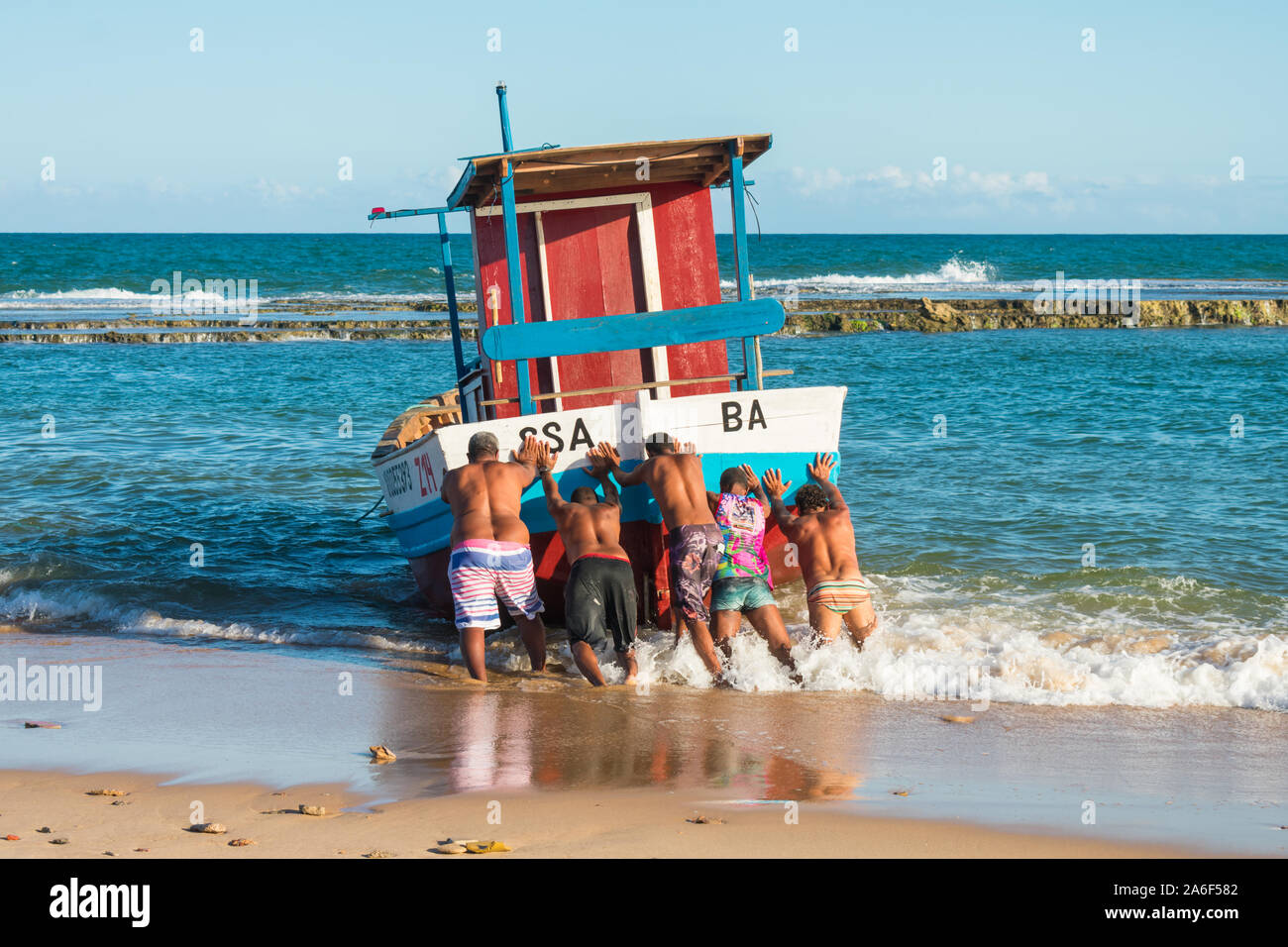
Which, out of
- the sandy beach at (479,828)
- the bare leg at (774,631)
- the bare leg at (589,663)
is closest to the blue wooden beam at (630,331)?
the bare leg at (774,631)

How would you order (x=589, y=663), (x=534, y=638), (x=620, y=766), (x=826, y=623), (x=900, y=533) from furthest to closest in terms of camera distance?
1. (x=900, y=533)
2. (x=534, y=638)
3. (x=826, y=623)
4. (x=589, y=663)
5. (x=620, y=766)

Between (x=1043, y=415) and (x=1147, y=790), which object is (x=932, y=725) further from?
(x=1043, y=415)

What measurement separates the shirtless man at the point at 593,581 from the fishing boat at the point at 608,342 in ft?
1.43

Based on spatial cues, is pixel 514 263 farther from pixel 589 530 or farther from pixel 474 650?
pixel 474 650

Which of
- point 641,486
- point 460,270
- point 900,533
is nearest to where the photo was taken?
point 641,486

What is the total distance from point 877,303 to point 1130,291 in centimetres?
1407

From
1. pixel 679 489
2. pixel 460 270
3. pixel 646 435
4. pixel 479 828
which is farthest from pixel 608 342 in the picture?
pixel 460 270

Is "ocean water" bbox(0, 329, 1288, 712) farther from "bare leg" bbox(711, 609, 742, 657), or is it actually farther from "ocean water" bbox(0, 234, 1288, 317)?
"ocean water" bbox(0, 234, 1288, 317)

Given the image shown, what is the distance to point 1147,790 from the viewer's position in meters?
5.55

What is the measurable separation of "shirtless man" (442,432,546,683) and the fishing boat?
0.36 meters

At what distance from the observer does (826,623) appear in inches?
306

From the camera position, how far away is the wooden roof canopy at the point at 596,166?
8211mm

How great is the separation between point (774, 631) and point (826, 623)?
0.36 m

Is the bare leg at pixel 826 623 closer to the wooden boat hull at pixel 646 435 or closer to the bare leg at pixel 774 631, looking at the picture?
the bare leg at pixel 774 631
